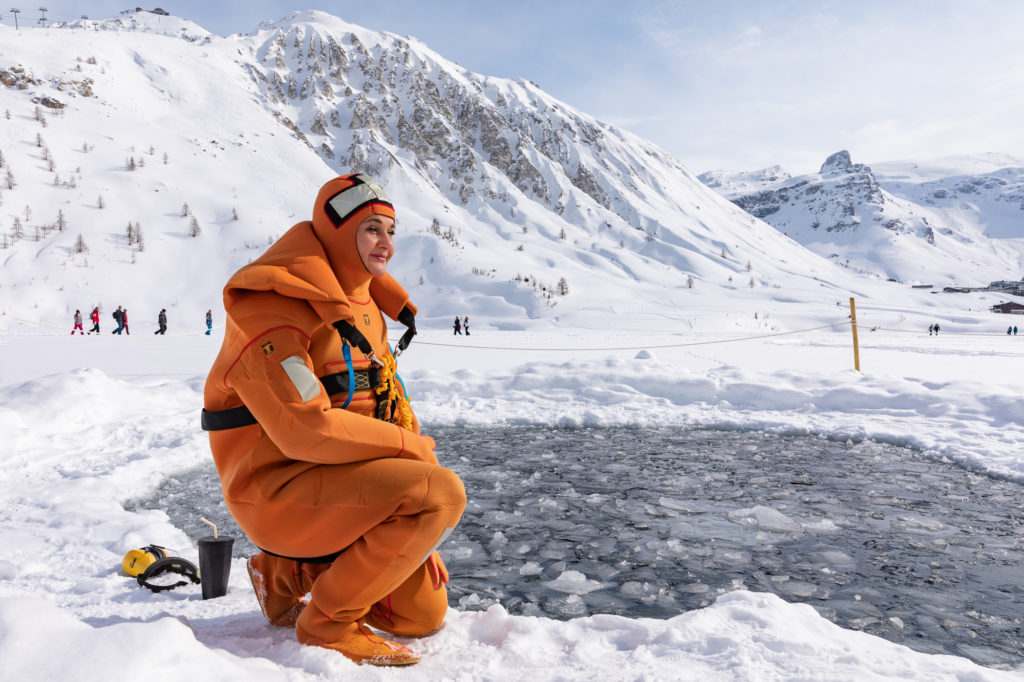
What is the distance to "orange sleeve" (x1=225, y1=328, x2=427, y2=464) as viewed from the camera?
2062mm

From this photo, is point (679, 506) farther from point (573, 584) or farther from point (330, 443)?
point (330, 443)

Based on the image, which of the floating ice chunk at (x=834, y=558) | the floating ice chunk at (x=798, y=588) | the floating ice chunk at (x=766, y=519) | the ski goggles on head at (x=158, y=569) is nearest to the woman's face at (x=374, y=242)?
the ski goggles on head at (x=158, y=569)

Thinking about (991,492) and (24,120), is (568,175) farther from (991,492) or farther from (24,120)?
(991,492)

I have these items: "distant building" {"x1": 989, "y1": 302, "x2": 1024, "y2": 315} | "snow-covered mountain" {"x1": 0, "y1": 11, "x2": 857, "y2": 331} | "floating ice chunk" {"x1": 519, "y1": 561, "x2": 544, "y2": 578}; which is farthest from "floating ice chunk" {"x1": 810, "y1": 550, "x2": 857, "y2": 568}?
"distant building" {"x1": 989, "y1": 302, "x2": 1024, "y2": 315}

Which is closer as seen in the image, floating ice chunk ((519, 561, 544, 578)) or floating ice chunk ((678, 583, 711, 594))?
floating ice chunk ((678, 583, 711, 594))

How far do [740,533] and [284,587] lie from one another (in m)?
2.92

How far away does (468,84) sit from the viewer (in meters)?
85.9

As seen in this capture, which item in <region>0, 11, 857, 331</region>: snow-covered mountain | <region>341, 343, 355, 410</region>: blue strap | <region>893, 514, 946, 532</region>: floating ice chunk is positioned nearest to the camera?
<region>341, 343, 355, 410</region>: blue strap

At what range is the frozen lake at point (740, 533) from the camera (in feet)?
10.1

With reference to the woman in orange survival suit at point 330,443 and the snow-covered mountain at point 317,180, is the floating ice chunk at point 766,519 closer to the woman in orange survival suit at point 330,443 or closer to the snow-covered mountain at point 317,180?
the woman in orange survival suit at point 330,443

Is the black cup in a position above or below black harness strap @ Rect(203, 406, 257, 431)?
below

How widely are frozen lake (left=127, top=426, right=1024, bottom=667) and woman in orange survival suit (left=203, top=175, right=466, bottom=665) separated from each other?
3.38 ft

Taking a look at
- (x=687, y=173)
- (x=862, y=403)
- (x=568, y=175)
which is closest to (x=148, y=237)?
(x=862, y=403)

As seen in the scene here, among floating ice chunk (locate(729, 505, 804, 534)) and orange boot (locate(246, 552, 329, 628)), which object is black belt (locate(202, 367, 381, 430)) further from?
floating ice chunk (locate(729, 505, 804, 534))
